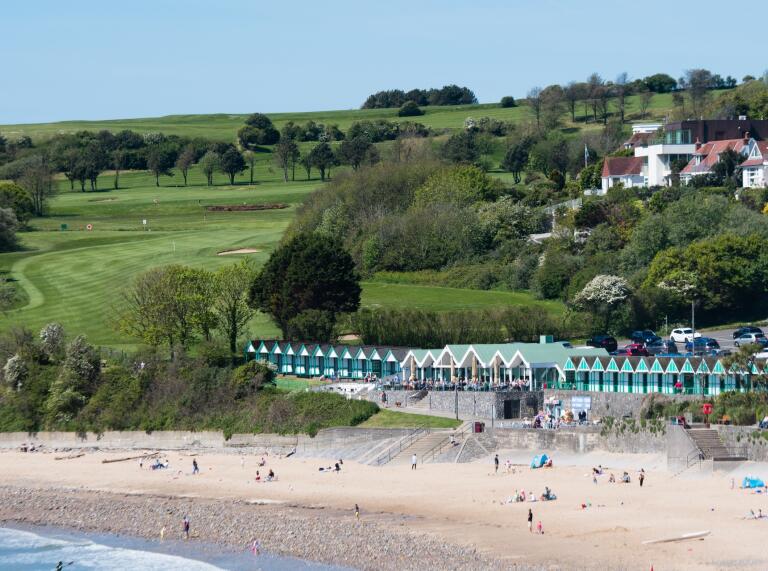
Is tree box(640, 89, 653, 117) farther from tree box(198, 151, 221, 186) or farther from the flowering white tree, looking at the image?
the flowering white tree

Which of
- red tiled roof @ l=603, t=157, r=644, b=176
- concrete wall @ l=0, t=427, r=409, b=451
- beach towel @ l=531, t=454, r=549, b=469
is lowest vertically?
concrete wall @ l=0, t=427, r=409, b=451

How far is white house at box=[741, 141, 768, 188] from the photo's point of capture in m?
107

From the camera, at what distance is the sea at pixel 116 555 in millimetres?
43906

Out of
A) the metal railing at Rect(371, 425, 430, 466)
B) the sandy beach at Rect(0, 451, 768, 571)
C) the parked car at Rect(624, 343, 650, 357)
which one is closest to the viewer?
the sandy beach at Rect(0, 451, 768, 571)

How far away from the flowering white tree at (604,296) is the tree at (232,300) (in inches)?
772

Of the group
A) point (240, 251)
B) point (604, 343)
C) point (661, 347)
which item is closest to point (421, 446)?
point (604, 343)

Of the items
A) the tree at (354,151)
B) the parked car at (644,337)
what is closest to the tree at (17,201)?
the tree at (354,151)

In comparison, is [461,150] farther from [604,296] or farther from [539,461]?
[539,461]

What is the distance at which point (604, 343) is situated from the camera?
247 ft

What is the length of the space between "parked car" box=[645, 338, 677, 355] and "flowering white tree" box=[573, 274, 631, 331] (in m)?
5.77

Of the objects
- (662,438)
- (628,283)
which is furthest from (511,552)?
(628,283)

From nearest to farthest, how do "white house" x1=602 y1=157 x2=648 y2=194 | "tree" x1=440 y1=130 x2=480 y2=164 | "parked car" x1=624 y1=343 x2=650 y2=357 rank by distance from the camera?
"parked car" x1=624 y1=343 x2=650 y2=357, "white house" x1=602 y1=157 x2=648 y2=194, "tree" x1=440 y1=130 x2=480 y2=164

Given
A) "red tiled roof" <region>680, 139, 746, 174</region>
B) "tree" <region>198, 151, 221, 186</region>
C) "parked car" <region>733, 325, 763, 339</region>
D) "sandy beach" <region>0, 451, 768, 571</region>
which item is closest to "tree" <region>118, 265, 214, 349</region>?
"sandy beach" <region>0, 451, 768, 571</region>

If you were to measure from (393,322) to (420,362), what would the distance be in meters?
9.92
